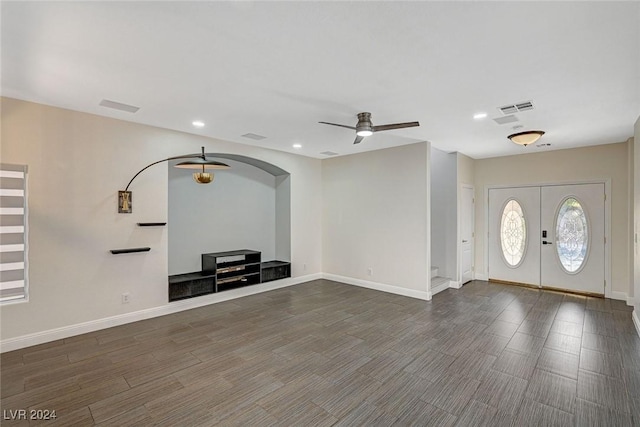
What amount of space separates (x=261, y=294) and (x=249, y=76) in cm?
436

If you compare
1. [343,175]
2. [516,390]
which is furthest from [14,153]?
[516,390]

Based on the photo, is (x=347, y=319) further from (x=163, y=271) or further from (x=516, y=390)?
(x=163, y=271)

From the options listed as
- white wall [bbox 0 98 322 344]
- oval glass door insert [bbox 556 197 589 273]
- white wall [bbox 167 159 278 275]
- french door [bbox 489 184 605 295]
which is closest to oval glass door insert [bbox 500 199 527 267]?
french door [bbox 489 184 605 295]

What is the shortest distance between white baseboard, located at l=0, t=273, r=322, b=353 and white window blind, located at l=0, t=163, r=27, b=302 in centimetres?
53

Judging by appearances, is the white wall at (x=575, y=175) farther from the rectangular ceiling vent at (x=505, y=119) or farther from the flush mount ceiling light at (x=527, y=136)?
the rectangular ceiling vent at (x=505, y=119)

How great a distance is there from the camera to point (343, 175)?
7094 mm

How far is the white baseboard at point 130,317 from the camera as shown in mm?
3674

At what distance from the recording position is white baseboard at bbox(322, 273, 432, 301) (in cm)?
574

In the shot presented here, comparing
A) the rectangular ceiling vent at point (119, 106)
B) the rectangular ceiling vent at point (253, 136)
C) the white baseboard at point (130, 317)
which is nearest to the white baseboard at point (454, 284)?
the white baseboard at point (130, 317)

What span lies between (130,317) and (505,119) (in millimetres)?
6045

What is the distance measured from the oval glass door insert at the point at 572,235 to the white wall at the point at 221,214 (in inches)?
225

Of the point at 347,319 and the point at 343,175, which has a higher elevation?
the point at 343,175

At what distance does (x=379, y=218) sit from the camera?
639 cm

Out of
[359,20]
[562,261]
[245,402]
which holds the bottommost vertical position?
[245,402]
